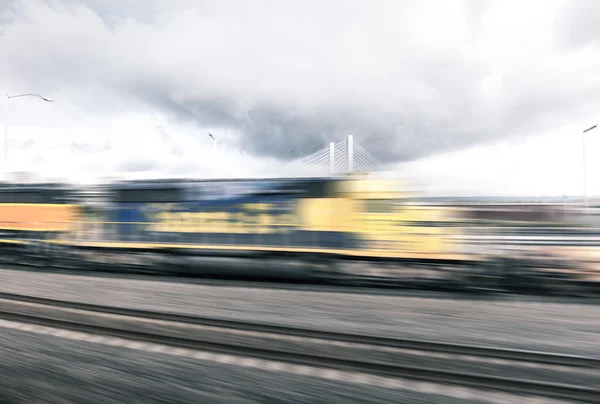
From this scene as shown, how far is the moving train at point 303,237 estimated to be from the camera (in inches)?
322

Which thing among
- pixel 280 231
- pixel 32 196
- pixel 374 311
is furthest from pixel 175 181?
pixel 374 311

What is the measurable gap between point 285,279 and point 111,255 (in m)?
4.81

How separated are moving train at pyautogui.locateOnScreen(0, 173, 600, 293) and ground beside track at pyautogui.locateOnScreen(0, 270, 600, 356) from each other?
879 millimetres

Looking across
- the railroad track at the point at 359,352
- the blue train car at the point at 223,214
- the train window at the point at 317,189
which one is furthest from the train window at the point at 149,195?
the railroad track at the point at 359,352

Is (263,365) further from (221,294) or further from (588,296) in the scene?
(588,296)

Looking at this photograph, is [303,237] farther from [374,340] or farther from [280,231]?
[374,340]

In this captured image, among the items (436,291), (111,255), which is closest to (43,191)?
(111,255)

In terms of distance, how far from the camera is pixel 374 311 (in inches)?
255

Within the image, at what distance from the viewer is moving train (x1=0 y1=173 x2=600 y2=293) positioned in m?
8.18

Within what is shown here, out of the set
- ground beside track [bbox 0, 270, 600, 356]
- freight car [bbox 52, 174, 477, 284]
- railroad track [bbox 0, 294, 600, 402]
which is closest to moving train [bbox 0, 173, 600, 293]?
freight car [bbox 52, 174, 477, 284]

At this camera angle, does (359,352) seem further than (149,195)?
No

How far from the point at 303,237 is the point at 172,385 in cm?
527

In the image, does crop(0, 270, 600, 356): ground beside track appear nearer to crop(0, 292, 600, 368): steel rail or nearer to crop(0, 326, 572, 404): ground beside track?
crop(0, 292, 600, 368): steel rail

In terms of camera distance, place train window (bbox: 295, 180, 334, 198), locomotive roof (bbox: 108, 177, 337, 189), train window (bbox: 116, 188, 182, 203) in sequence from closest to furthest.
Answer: train window (bbox: 295, 180, 334, 198)
locomotive roof (bbox: 108, 177, 337, 189)
train window (bbox: 116, 188, 182, 203)
